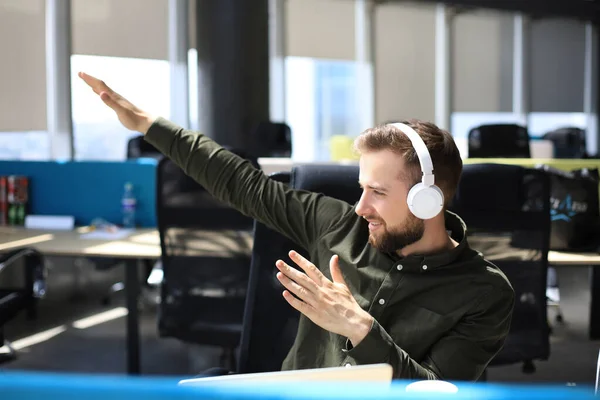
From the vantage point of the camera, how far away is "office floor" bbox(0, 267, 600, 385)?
11.3 feet

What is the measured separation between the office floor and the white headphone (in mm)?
2084

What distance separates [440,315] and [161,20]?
5.49 m

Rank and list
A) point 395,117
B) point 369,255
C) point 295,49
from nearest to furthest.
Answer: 1. point 369,255
2. point 295,49
3. point 395,117

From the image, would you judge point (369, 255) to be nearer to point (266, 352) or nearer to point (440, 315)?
point (440, 315)

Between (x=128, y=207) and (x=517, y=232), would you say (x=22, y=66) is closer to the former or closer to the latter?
(x=128, y=207)

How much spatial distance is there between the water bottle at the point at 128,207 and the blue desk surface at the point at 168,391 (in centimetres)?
328

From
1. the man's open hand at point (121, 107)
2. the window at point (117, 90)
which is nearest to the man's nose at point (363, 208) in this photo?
the man's open hand at point (121, 107)

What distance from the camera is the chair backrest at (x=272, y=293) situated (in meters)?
1.67

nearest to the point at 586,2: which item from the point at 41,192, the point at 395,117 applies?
the point at 395,117

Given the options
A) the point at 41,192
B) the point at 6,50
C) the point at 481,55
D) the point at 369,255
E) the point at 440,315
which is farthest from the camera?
the point at 481,55

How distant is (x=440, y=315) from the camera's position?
4.23ft

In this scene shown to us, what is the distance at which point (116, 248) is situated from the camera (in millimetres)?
3045

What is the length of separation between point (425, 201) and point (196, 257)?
153 cm

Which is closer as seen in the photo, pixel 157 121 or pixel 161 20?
pixel 157 121
